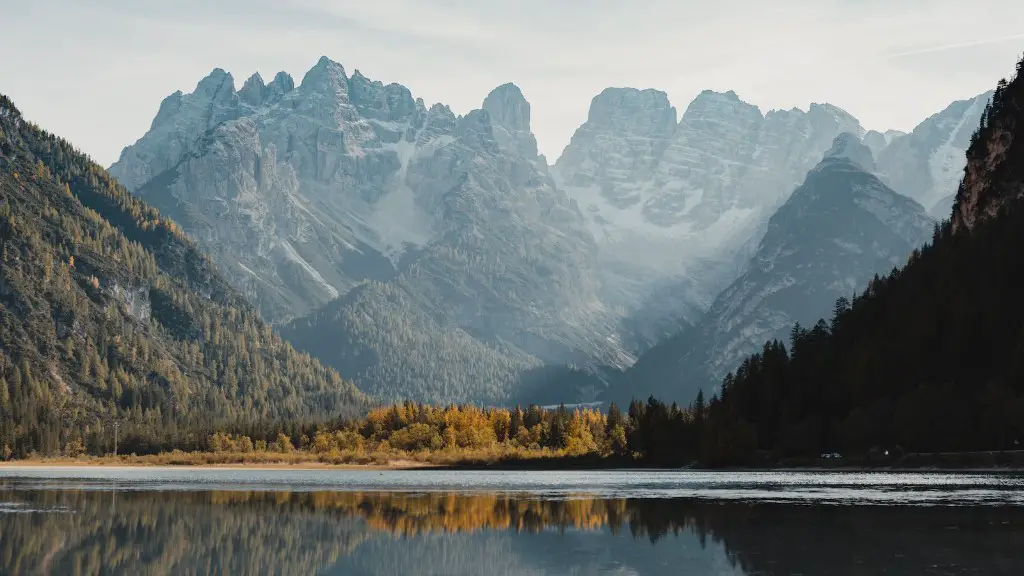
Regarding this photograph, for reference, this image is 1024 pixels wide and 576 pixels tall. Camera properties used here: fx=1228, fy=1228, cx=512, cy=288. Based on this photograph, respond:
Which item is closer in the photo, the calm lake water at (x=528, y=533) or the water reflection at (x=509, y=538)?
the water reflection at (x=509, y=538)

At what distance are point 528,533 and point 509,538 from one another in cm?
337

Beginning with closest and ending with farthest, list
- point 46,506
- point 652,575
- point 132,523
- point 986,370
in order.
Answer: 1. point 652,575
2. point 132,523
3. point 46,506
4. point 986,370

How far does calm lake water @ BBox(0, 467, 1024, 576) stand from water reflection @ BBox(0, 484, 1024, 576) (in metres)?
0.14

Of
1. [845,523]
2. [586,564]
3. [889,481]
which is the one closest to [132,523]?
[586,564]

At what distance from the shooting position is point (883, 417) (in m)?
184

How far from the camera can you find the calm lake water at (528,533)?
62.2 metres

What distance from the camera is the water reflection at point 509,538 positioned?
61.9m

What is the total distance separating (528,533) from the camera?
79750 millimetres

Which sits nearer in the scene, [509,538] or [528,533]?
[509,538]

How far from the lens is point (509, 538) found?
7662 cm

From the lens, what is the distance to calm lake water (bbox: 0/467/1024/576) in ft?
204

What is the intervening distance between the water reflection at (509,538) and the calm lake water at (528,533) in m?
0.14

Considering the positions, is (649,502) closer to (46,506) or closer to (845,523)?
(845,523)

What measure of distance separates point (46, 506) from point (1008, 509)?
253ft
